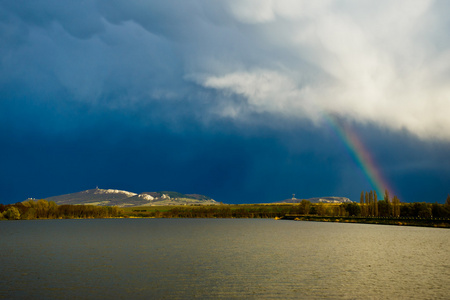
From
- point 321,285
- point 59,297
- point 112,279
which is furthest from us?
point 112,279

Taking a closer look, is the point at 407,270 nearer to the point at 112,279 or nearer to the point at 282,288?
the point at 282,288

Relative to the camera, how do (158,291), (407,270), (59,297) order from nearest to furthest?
(59,297) < (158,291) < (407,270)

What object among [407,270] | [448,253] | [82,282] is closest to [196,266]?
[82,282]

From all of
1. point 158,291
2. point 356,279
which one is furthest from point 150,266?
point 356,279

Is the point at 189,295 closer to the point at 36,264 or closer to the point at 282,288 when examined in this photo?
the point at 282,288

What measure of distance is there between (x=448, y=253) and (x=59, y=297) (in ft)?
218

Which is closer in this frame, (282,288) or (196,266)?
(282,288)

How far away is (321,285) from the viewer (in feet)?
125

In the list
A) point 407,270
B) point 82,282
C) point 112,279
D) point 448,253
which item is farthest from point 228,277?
point 448,253

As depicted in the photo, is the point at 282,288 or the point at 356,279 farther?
the point at 356,279

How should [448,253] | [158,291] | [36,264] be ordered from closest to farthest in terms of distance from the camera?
1. [158,291]
2. [36,264]
3. [448,253]

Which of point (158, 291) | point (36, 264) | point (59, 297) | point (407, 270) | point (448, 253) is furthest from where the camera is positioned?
point (448, 253)

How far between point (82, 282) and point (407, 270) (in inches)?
1562

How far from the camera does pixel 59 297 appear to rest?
106 ft
